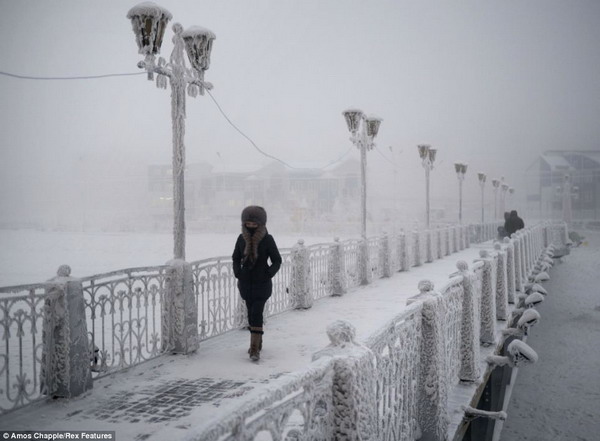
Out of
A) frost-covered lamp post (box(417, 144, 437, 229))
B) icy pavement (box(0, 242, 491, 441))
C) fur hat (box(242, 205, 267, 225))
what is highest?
frost-covered lamp post (box(417, 144, 437, 229))

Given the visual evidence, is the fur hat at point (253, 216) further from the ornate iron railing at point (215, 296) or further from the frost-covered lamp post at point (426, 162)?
the frost-covered lamp post at point (426, 162)

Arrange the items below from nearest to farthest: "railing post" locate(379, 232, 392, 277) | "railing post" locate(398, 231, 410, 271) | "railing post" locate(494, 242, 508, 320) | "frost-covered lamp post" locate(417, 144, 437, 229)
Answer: "railing post" locate(494, 242, 508, 320) < "railing post" locate(379, 232, 392, 277) < "railing post" locate(398, 231, 410, 271) < "frost-covered lamp post" locate(417, 144, 437, 229)

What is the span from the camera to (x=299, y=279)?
10500mm

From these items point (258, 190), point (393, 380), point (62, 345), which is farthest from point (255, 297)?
point (258, 190)

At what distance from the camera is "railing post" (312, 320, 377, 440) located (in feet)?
7.71

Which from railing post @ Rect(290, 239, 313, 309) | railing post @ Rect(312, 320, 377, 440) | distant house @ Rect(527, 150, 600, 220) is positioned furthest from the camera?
distant house @ Rect(527, 150, 600, 220)

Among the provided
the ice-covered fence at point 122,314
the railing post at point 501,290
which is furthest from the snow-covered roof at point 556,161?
the ice-covered fence at point 122,314

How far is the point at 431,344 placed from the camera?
13.6ft

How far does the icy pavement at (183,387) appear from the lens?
4.45m

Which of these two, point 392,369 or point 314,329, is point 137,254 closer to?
point 314,329

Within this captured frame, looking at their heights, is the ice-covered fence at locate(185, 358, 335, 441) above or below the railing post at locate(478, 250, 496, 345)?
above

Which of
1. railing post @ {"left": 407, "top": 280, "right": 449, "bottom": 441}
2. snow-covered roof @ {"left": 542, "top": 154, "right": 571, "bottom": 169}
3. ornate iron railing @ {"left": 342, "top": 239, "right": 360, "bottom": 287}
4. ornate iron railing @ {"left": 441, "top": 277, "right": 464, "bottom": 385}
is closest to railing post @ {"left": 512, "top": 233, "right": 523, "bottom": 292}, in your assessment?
ornate iron railing @ {"left": 342, "top": 239, "right": 360, "bottom": 287}

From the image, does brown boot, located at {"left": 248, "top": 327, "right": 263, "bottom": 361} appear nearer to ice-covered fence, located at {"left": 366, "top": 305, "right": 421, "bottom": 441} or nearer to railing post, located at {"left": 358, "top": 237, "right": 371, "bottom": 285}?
ice-covered fence, located at {"left": 366, "top": 305, "right": 421, "bottom": 441}

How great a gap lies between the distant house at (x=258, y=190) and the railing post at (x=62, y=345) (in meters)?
53.5
